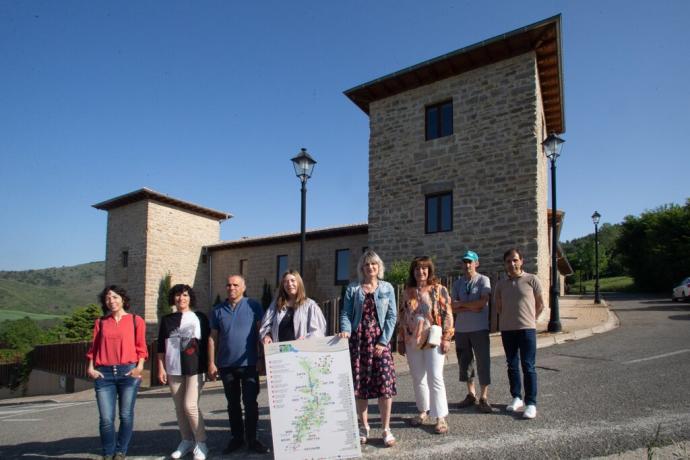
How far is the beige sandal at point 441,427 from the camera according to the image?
396 centimetres

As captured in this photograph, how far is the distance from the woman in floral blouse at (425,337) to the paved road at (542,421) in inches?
9.8

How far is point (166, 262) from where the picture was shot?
72.3 ft

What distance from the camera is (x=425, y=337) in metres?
4.02

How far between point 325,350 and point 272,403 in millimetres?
611

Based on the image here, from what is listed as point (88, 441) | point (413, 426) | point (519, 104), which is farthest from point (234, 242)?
point (413, 426)

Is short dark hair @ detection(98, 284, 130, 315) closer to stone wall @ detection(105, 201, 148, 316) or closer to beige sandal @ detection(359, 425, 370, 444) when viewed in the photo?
beige sandal @ detection(359, 425, 370, 444)

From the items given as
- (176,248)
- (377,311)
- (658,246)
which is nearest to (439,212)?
(377,311)

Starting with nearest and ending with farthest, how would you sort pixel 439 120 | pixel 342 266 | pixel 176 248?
pixel 439 120 → pixel 342 266 → pixel 176 248

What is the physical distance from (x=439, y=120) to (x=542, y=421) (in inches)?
411

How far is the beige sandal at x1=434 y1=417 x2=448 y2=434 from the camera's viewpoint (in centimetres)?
396

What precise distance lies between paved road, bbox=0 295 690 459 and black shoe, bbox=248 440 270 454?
0.31 m

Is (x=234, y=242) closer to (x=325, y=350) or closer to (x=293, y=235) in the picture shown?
(x=293, y=235)

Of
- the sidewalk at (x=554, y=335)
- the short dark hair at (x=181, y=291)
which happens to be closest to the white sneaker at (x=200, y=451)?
the short dark hair at (x=181, y=291)

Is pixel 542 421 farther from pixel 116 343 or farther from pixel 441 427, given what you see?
pixel 116 343
